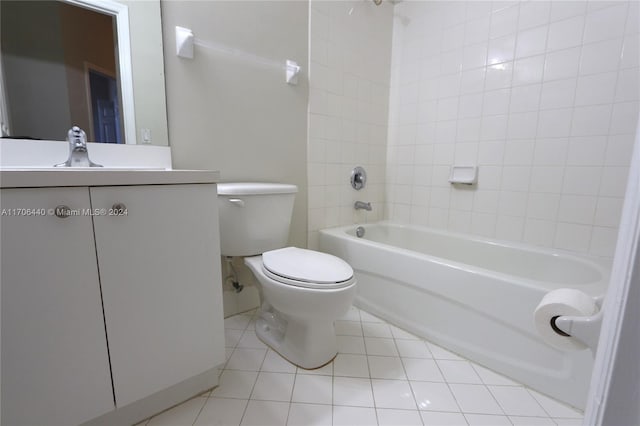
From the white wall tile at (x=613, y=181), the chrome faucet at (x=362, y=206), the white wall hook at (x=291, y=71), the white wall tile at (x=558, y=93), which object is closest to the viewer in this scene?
the white wall tile at (x=613, y=181)

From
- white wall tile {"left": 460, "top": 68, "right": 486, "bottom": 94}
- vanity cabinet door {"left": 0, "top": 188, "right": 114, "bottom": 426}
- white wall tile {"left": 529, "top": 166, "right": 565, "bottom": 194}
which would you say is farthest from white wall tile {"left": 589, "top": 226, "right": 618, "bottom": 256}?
vanity cabinet door {"left": 0, "top": 188, "right": 114, "bottom": 426}

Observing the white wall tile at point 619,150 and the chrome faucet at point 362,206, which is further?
the chrome faucet at point 362,206

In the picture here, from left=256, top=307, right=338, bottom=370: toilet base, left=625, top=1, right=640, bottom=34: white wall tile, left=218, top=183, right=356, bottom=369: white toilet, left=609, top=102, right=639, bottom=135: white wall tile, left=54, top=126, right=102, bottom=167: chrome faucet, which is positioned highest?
left=625, top=1, right=640, bottom=34: white wall tile

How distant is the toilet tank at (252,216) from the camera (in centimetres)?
121

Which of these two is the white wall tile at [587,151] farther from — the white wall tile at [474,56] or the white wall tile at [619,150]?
the white wall tile at [474,56]

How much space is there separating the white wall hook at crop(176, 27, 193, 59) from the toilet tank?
588mm

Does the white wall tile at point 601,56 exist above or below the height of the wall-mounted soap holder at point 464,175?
above

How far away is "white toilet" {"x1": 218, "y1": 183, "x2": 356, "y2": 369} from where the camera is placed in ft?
3.38

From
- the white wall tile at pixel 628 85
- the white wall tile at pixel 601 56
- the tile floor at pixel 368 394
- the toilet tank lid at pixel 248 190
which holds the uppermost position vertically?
the white wall tile at pixel 601 56

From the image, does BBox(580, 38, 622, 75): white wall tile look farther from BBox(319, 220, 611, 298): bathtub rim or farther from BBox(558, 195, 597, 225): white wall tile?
BBox(319, 220, 611, 298): bathtub rim

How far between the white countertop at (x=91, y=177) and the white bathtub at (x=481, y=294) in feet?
3.22


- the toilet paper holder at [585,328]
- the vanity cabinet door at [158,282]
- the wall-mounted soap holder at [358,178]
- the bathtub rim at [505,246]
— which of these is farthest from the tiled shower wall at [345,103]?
the toilet paper holder at [585,328]

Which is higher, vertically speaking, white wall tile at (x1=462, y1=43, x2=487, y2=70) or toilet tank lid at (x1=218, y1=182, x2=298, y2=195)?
white wall tile at (x1=462, y1=43, x2=487, y2=70)

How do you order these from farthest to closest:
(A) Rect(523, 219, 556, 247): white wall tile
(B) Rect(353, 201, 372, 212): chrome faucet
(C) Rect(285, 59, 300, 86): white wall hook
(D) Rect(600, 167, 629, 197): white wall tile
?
1. (B) Rect(353, 201, 372, 212): chrome faucet
2. (C) Rect(285, 59, 300, 86): white wall hook
3. (A) Rect(523, 219, 556, 247): white wall tile
4. (D) Rect(600, 167, 629, 197): white wall tile
